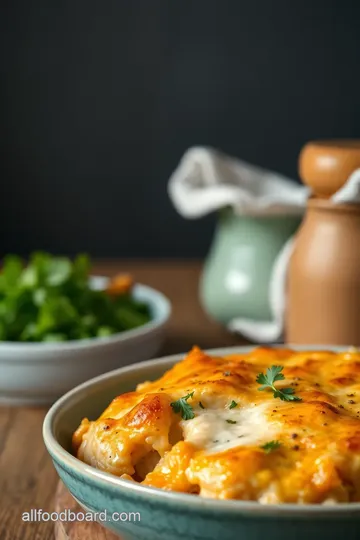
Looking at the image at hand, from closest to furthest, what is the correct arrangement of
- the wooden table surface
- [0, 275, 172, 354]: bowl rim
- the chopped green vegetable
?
1. the wooden table surface
2. [0, 275, 172, 354]: bowl rim
3. the chopped green vegetable

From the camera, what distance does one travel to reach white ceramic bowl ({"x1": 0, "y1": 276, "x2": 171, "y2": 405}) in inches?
55.6

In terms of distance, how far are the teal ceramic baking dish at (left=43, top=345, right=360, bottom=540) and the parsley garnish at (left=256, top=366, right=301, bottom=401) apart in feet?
0.63

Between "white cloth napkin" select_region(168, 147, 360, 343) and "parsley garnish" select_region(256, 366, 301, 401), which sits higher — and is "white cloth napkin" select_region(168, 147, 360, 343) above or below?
below

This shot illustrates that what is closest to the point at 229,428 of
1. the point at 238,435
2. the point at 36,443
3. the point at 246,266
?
the point at 238,435

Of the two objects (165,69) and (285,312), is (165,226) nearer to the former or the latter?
(165,69)

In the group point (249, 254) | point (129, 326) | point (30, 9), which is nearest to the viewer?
point (129, 326)

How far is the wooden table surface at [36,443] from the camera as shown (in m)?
1.04

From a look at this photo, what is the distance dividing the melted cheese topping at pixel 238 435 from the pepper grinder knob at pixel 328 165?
0.47 metres

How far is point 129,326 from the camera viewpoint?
1661 mm

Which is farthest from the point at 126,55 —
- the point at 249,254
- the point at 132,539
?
the point at 132,539

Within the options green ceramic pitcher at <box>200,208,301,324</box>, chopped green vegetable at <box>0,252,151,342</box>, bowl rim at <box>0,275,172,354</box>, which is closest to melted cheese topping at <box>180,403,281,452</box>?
bowl rim at <box>0,275,172,354</box>

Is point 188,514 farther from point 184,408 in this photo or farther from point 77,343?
point 77,343

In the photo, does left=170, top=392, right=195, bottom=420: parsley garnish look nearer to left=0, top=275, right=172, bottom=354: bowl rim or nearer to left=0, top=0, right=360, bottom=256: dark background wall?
left=0, top=275, right=172, bottom=354: bowl rim

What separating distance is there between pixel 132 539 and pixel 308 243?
79 cm
